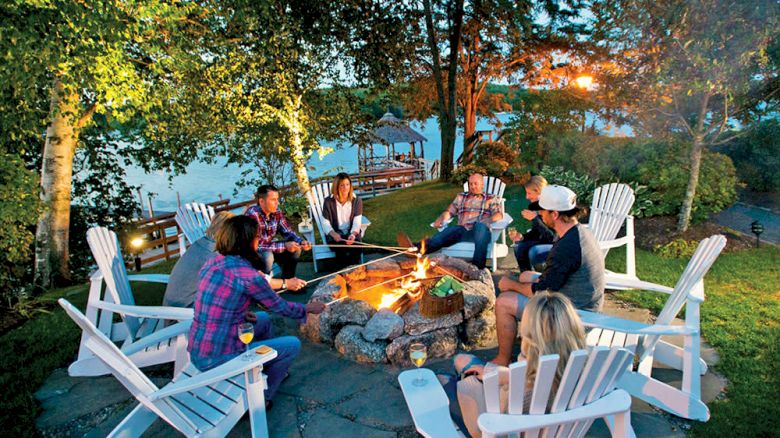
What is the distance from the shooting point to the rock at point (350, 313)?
381cm

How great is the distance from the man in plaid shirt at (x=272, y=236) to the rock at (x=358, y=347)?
4.63 ft

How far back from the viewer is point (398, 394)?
125 inches

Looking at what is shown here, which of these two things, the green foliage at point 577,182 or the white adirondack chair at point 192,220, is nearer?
the white adirondack chair at point 192,220

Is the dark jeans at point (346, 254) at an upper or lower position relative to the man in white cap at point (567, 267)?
lower

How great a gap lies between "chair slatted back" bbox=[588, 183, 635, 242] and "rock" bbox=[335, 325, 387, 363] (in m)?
2.79

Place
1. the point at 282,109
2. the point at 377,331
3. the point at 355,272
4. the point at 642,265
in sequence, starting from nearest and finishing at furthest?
the point at 377,331
the point at 355,272
the point at 642,265
the point at 282,109

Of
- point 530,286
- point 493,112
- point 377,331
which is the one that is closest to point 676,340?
point 530,286

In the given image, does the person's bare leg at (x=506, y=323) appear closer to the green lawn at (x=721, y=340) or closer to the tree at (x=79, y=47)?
the green lawn at (x=721, y=340)

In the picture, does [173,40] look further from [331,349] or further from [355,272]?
[331,349]

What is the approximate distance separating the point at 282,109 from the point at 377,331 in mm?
5429

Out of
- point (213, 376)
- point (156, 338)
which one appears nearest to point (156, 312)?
point (156, 338)

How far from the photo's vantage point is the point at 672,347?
3.26 meters

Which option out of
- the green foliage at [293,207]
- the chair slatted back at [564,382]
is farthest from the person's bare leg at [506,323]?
the green foliage at [293,207]

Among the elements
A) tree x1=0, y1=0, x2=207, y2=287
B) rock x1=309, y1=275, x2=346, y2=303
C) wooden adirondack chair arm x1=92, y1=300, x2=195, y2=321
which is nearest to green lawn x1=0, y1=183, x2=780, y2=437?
→ wooden adirondack chair arm x1=92, y1=300, x2=195, y2=321
